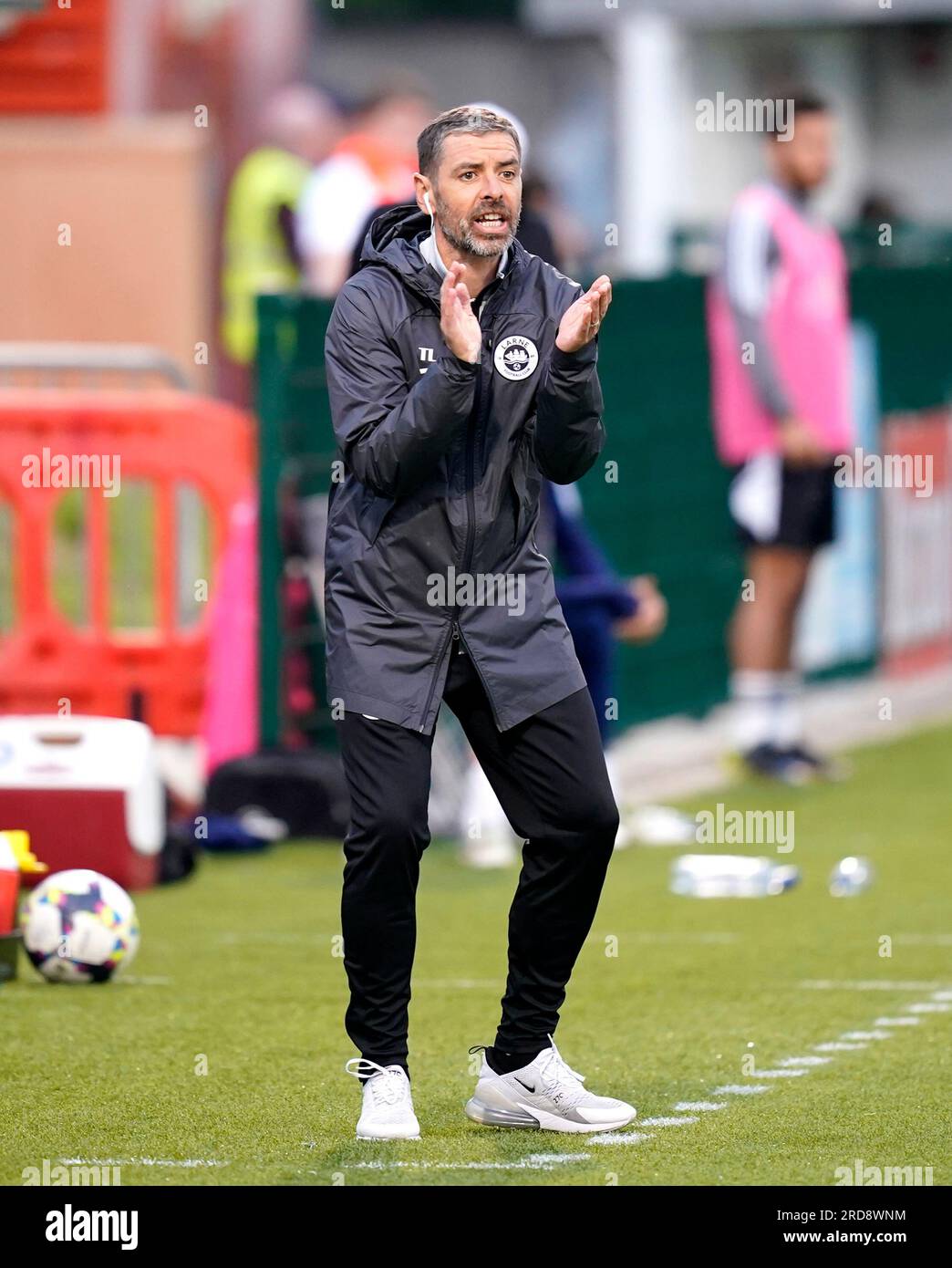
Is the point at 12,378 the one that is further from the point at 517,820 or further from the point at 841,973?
the point at 517,820

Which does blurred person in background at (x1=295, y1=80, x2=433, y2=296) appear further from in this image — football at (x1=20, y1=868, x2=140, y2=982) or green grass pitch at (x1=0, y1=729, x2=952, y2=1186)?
football at (x1=20, y1=868, x2=140, y2=982)

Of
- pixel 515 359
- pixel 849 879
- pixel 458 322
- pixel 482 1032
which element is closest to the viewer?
pixel 458 322

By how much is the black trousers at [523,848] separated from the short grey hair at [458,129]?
39.7 inches

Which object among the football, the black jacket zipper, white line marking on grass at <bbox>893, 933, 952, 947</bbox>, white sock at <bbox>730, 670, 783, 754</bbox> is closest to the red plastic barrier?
white sock at <bbox>730, 670, 783, 754</bbox>

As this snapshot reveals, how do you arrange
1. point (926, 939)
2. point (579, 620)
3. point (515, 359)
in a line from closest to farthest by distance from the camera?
point (515, 359) < point (926, 939) < point (579, 620)

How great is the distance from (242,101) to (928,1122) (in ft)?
63.7

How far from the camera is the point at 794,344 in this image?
1270 centimetres

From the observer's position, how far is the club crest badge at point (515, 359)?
6012 millimetres

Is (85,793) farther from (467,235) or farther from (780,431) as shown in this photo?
(780,431)

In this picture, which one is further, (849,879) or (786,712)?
(786,712)

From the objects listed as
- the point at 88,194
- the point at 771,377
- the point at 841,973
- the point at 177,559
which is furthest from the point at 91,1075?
the point at 88,194

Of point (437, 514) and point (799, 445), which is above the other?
point (437, 514)

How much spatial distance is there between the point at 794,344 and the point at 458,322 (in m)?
7.12

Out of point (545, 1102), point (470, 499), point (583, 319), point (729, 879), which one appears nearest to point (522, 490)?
point (470, 499)
